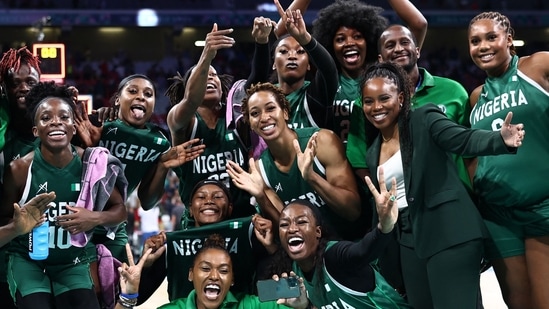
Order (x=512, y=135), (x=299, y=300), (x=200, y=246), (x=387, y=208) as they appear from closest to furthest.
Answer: (x=512, y=135) < (x=387, y=208) < (x=299, y=300) < (x=200, y=246)

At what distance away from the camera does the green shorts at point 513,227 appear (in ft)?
12.9

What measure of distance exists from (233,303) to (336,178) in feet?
3.16

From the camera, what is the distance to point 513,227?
4.02m

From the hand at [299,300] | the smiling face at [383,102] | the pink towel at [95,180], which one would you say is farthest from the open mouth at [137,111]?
the smiling face at [383,102]

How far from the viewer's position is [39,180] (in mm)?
4621

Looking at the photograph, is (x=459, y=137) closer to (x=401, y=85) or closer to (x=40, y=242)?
(x=401, y=85)

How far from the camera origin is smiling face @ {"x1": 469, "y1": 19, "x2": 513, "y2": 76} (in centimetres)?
412

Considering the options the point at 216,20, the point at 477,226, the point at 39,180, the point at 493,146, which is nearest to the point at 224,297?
the point at 39,180

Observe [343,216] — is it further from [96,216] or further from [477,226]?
[96,216]

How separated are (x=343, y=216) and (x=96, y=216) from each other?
4.56 ft

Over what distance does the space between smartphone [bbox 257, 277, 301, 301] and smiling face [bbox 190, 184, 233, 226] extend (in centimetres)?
85

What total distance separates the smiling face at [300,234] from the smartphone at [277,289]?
13cm

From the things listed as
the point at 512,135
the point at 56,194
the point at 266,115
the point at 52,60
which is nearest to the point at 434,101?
the point at 266,115

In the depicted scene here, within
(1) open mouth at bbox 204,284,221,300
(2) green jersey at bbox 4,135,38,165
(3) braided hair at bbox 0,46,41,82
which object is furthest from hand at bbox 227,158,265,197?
(3) braided hair at bbox 0,46,41,82
